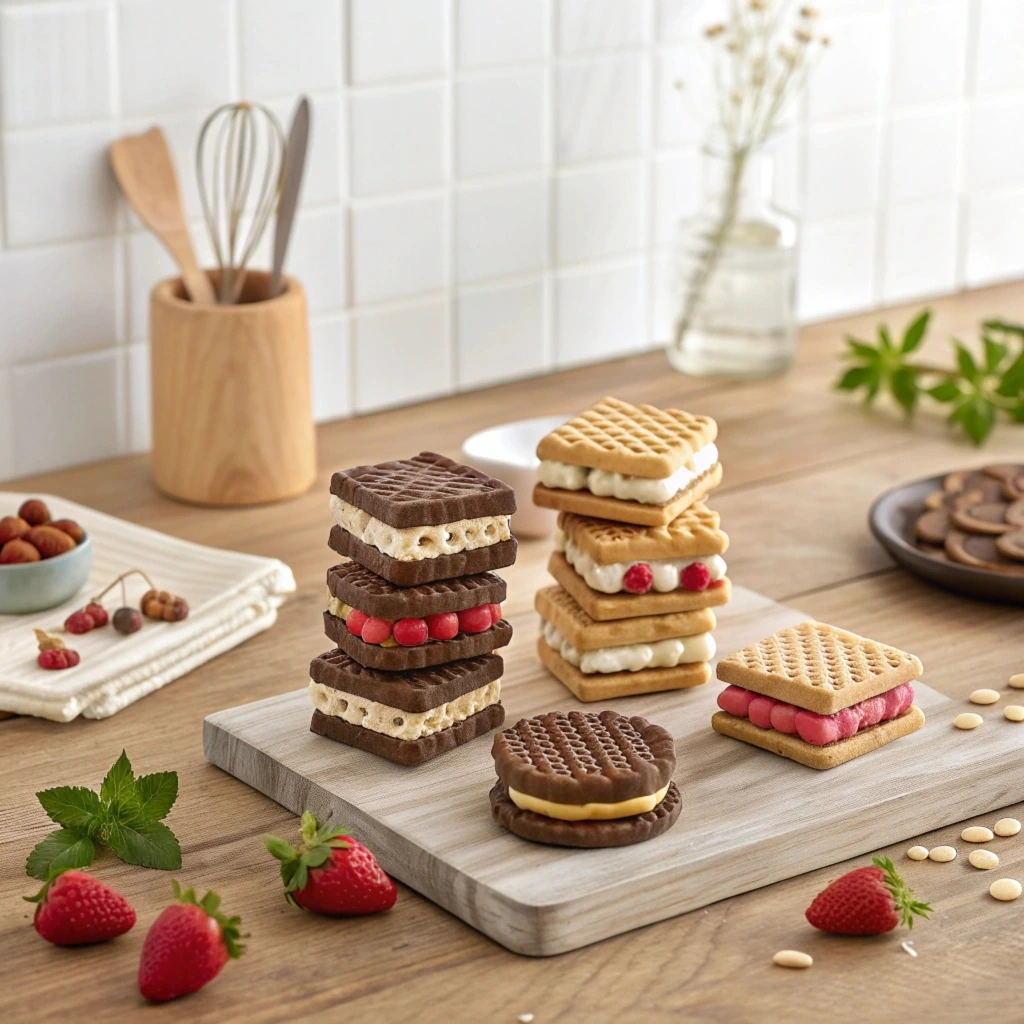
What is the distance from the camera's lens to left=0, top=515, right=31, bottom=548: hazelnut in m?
1.31

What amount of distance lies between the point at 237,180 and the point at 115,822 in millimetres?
781

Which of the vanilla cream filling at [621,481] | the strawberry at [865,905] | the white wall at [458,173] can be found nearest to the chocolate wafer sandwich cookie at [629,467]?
the vanilla cream filling at [621,481]

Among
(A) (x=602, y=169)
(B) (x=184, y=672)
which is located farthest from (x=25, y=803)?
(A) (x=602, y=169)

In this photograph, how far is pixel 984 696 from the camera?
3.94 ft

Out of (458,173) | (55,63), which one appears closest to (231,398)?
(55,63)

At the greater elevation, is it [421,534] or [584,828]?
[421,534]

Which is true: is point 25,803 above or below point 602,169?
below

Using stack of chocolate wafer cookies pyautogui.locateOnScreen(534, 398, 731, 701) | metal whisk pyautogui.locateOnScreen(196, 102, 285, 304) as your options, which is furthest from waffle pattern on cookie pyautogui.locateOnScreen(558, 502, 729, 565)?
metal whisk pyautogui.locateOnScreen(196, 102, 285, 304)

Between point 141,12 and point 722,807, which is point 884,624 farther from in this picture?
point 141,12

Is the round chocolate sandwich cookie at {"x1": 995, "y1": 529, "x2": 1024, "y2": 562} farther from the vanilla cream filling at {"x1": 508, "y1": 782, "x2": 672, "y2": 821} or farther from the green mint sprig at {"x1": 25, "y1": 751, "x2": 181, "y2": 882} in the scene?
the green mint sprig at {"x1": 25, "y1": 751, "x2": 181, "y2": 882}

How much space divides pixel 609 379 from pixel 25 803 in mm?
1030

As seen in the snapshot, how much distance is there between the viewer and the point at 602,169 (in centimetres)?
195

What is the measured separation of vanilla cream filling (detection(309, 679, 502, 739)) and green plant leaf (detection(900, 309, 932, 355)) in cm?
88

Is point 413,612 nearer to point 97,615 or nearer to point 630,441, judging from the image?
point 630,441
